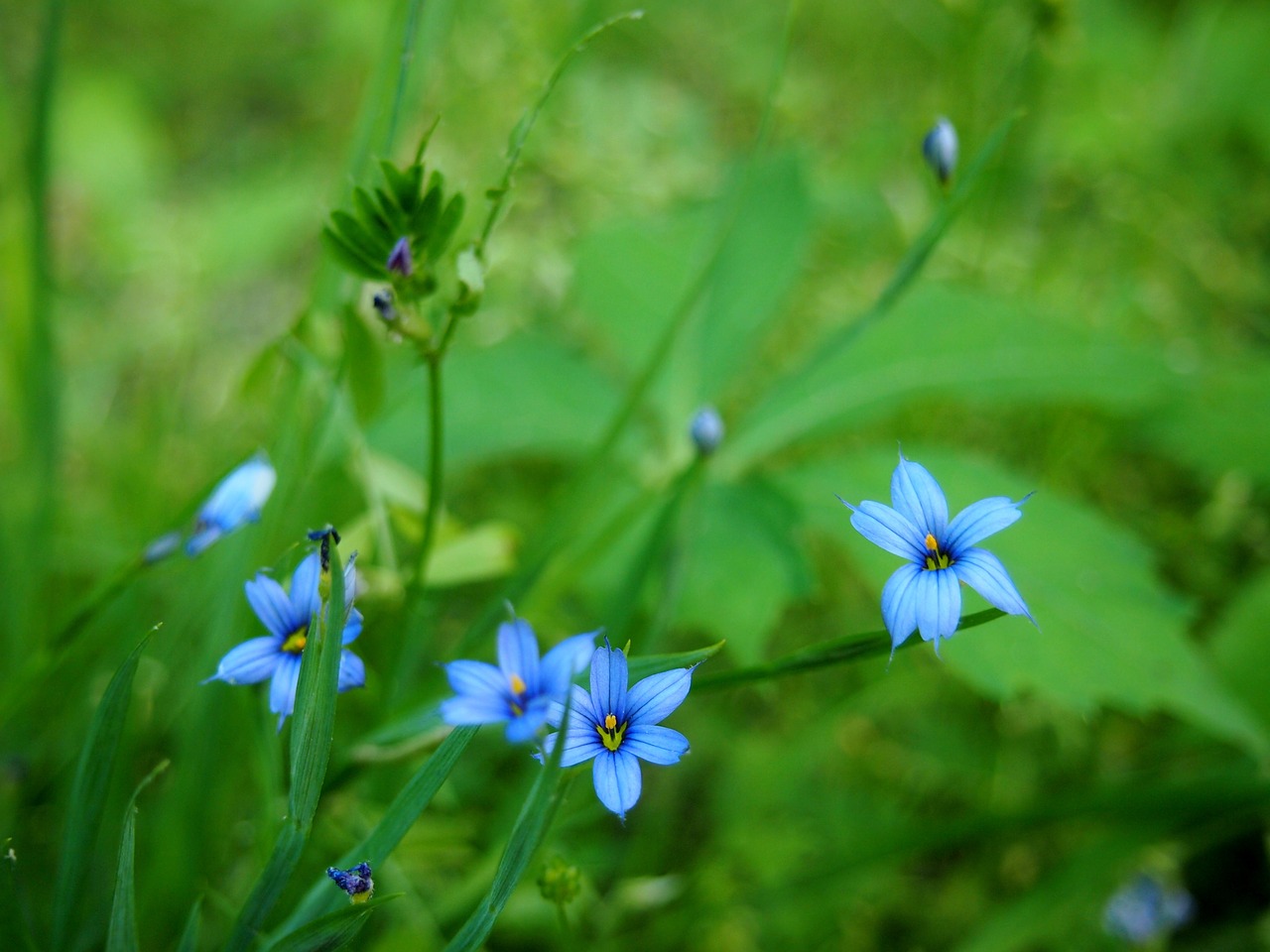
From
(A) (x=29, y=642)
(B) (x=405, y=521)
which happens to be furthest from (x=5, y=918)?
(A) (x=29, y=642)

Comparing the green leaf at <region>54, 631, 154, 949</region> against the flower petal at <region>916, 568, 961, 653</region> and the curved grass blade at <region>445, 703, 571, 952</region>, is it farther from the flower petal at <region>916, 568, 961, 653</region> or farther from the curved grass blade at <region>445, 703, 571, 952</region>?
the flower petal at <region>916, 568, 961, 653</region>

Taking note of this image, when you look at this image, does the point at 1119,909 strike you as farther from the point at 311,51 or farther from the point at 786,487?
the point at 311,51

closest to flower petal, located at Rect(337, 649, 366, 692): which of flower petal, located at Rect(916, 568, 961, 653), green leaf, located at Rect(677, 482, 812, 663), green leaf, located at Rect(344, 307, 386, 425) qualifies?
green leaf, located at Rect(344, 307, 386, 425)

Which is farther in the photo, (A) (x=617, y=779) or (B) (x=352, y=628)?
(B) (x=352, y=628)

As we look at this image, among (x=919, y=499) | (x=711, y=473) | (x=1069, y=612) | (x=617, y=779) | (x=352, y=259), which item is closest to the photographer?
(x=617, y=779)

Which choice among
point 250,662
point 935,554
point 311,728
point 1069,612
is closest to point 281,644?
point 250,662

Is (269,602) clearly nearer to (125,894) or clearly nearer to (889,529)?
(125,894)

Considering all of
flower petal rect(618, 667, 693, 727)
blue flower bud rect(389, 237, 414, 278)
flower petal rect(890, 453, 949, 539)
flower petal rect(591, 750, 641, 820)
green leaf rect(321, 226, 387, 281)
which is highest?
green leaf rect(321, 226, 387, 281)

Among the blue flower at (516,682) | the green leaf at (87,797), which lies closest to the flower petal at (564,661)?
the blue flower at (516,682)
